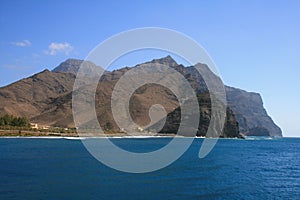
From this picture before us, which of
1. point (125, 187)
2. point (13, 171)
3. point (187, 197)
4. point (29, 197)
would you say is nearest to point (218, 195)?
point (187, 197)

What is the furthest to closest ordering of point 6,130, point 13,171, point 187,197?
1. point 6,130
2. point 13,171
3. point 187,197

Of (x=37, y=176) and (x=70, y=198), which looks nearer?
(x=70, y=198)

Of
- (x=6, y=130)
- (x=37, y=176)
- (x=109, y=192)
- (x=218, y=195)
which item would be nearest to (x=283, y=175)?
(x=218, y=195)

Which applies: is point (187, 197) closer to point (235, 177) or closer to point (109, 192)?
point (109, 192)

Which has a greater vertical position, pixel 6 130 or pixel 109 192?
pixel 6 130

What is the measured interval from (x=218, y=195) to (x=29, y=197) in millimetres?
21617

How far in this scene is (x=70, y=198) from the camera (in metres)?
37.5

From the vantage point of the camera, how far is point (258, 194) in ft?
148

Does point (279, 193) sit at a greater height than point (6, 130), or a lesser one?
lesser

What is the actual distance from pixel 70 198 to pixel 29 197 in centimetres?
418

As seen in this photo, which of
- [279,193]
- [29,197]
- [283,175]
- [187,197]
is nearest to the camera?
[29,197]

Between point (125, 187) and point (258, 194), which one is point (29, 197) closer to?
point (125, 187)

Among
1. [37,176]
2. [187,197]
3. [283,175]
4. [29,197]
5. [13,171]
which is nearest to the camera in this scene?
[29,197]

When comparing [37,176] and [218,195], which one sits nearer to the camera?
[218,195]
